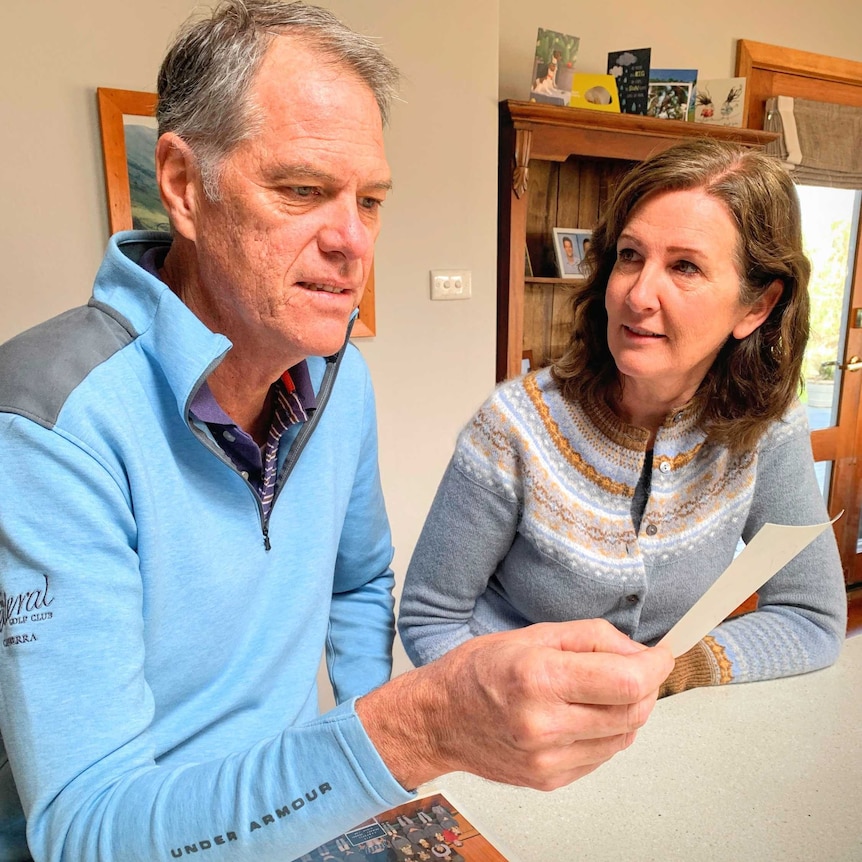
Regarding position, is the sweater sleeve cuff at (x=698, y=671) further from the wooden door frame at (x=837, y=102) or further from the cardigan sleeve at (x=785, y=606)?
the wooden door frame at (x=837, y=102)

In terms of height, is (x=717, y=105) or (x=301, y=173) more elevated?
(x=717, y=105)

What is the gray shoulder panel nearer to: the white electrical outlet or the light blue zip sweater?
the light blue zip sweater

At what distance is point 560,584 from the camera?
1228 millimetres

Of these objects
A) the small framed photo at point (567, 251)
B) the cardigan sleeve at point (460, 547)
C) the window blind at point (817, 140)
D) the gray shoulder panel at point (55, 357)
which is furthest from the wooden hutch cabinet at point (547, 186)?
the gray shoulder panel at point (55, 357)

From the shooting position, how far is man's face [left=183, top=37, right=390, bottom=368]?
79cm

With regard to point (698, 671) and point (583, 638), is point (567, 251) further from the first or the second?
point (583, 638)

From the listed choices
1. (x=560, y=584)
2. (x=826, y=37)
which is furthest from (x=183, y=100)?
(x=826, y=37)

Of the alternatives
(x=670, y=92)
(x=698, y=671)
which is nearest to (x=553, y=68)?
(x=670, y=92)

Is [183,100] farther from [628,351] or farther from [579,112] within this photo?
[579,112]

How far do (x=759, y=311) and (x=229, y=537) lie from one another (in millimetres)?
973

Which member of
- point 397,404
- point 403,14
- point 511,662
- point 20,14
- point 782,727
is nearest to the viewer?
point 511,662

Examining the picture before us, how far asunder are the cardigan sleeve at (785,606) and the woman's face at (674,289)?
0.82ft

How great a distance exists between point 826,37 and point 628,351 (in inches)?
119

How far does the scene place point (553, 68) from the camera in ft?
7.73
